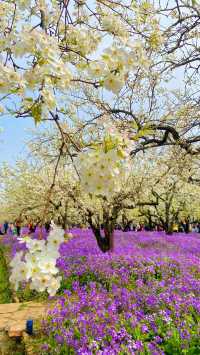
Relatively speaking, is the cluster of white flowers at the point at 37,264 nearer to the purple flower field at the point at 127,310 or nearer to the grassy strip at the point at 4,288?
the purple flower field at the point at 127,310

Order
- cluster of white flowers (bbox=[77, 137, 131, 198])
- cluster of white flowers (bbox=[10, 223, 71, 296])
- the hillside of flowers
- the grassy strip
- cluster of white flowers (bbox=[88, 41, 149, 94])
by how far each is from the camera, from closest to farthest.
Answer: cluster of white flowers (bbox=[10, 223, 71, 296]), cluster of white flowers (bbox=[77, 137, 131, 198]), cluster of white flowers (bbox=[88, 41, 149, 94]), the hillside of flowers, the grassy strip

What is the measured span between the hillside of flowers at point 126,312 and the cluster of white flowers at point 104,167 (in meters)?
4.83

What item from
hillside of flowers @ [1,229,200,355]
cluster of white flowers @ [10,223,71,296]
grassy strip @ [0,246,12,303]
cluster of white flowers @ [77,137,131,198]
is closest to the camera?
cluster of white flowers @ [10,223,71,296]

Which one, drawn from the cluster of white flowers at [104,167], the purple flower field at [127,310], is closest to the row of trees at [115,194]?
the cluster of white flowers at [104,167]

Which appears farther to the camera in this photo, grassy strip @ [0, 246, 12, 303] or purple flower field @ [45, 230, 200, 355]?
grassy strip @ [0, 246, 12, 303]

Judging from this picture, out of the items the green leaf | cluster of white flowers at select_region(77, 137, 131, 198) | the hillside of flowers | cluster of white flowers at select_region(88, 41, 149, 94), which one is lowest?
the hillside of flowers

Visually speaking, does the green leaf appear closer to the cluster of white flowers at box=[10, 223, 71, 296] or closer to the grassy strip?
the cluster of white flowers at box=[10, 223, 71, 296]

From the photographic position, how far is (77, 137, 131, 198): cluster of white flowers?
273cm

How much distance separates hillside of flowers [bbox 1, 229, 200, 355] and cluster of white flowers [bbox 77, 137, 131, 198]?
4.83m

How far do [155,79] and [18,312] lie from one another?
22.7 feet

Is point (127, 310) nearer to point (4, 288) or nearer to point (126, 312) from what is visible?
point (126, 312)

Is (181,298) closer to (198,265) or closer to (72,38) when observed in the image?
(198,265)

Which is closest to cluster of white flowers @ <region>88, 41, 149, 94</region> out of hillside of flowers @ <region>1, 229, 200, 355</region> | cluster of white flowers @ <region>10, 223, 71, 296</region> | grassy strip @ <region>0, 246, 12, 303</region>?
cluster of white flowers @ <region>10, 223, 71, 296</region>

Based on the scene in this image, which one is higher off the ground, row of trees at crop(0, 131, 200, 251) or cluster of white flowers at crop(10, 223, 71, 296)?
row of trees at crop(0, 131, 200, 251)
